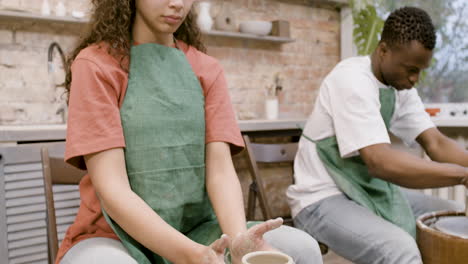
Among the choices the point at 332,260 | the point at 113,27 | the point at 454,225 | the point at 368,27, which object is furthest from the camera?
the point at 368,27

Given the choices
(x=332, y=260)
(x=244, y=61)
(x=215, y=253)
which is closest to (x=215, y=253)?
(x=215, y=253)

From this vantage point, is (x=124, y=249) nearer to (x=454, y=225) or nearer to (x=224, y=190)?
(x=224, y=190)

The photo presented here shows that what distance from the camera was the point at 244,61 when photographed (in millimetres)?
3154

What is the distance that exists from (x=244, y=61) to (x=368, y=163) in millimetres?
1928

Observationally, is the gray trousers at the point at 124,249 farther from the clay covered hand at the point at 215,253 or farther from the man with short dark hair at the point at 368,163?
the man with short dark hair at the point at 368,163

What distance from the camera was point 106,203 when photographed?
0.88 metres

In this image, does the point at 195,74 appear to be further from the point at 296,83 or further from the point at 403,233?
the point at 296,83

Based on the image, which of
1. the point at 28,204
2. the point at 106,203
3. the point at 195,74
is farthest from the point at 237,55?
the point at 106,203

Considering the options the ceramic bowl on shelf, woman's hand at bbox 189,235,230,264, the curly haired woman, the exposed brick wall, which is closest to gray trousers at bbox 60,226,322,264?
the curly haired woman

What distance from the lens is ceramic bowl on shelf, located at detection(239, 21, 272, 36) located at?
2.94 meters

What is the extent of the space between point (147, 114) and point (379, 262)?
0.80 meters

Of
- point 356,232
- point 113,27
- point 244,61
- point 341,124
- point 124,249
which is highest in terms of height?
point 113,27

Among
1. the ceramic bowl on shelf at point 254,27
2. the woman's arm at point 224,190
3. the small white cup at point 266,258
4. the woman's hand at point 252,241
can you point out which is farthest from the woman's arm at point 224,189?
the ceramic bowl on shelf at point 254,27

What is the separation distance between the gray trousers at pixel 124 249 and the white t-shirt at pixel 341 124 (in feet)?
1.83
